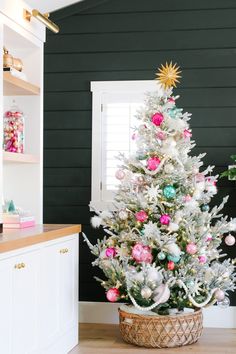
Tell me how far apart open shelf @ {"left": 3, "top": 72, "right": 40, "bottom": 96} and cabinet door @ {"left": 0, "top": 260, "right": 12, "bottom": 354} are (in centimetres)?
139

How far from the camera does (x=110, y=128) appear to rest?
5.86m

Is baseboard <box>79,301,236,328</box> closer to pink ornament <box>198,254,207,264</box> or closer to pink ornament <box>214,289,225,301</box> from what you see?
pink ornament <box>214,289,225,301</box>

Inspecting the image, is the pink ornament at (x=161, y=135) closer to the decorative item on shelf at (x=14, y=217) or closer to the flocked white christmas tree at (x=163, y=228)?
the flocked white christmas tree at (x=163, y=228)

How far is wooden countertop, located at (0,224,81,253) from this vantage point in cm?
353

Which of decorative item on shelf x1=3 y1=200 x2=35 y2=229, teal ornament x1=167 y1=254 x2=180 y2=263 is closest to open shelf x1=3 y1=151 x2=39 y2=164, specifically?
decorative item on shelf x1=3 y1=200 x2=35 y2=229

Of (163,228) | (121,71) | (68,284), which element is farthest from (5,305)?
(121,71)

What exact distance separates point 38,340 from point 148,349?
108 centimetres

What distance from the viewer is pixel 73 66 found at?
5.95 metres

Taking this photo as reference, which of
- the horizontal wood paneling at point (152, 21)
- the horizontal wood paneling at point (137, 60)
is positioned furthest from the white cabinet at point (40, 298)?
the horizontal wood paneling at point (152, 21)

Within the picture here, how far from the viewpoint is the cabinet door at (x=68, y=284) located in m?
4.56

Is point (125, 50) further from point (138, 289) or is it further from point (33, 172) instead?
point (138, 289)

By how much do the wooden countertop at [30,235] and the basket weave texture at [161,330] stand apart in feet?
2.64

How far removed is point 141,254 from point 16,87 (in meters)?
1.46

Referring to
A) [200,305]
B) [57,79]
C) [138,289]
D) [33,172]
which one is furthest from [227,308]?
[57,79]
